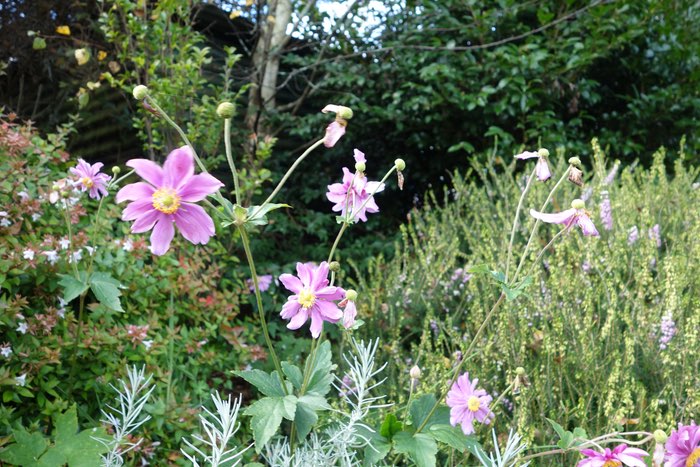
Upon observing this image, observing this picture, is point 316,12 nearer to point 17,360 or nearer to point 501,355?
point 501,355

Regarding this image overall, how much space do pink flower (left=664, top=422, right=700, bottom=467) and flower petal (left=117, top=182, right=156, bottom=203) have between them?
96cm

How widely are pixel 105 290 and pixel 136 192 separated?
71 centimetres

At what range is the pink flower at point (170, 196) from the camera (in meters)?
0.92

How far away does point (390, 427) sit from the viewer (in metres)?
1.17

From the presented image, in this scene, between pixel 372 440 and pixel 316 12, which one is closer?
pixel 372 440

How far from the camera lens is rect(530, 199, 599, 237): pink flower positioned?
111 centimetres

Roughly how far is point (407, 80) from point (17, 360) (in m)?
3.57

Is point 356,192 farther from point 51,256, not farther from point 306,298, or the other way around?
point 51,256

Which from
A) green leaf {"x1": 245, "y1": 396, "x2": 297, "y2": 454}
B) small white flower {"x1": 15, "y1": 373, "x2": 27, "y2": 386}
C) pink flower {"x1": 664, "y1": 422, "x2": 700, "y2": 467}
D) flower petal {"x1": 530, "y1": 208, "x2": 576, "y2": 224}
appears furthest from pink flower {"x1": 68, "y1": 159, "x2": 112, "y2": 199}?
pink flower {"x1": 664, "y1": 422, "x2": 700, "y2": 467}

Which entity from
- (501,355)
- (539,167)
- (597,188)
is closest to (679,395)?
(501,355)

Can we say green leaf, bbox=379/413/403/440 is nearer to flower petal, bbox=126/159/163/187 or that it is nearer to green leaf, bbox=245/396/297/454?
green leaf, bbox=245/396/297/454

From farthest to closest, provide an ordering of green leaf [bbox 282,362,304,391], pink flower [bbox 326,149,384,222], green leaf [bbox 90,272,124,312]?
green leaf [bbox 90,272,124,312] → pink flower [bbox 326,149,384,222] → green leaf [bbox 282,362,304,391]

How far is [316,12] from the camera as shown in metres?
4.21

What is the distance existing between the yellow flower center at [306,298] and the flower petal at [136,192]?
0.34 metres
